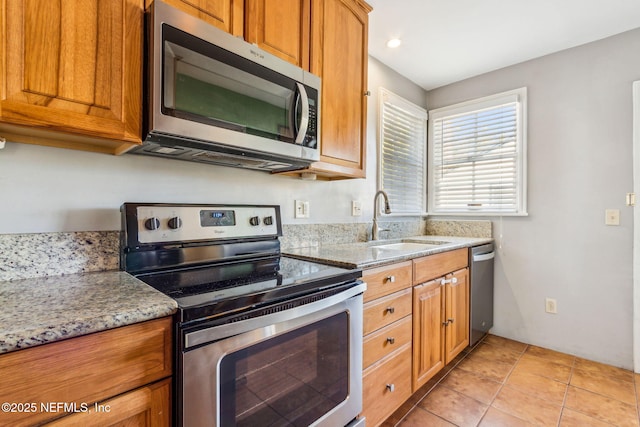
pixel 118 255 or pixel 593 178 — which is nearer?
pixel 118 255

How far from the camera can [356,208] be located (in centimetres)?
232

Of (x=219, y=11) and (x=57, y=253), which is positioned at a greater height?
(x=219, y=11)

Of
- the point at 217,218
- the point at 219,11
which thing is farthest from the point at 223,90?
the point at 217,218

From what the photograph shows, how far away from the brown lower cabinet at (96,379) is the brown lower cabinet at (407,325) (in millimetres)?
895

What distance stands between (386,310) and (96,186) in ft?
4.55

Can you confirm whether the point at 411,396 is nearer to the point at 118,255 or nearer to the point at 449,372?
the point at 449,372

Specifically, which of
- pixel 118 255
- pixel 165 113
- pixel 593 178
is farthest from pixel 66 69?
pixel 593 178

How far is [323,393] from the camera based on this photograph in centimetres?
113

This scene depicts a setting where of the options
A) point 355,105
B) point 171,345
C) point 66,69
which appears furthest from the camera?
point 355,105

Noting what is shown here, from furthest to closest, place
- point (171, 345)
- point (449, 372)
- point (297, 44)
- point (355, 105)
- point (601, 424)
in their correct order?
point (449, 372) → point (355, 105) → point (601, 424) → point (297, 44) → point (171, 345)

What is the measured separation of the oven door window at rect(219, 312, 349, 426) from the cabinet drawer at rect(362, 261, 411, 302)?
250 millimetres

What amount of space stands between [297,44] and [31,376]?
5.03 feet

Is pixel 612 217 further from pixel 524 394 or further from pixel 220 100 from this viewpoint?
pixel 220 100

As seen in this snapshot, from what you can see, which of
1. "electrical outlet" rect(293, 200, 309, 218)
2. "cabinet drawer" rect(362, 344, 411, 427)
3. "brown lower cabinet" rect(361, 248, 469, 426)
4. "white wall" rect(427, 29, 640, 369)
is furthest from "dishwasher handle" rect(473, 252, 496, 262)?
"electrical outlet" rect(293, 200, 309, 218)
